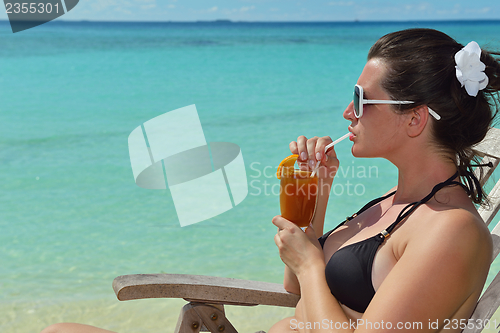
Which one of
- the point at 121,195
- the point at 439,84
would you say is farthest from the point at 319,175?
the point at 121,195

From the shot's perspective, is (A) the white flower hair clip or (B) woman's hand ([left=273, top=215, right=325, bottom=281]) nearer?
(A) the white flower hair clip

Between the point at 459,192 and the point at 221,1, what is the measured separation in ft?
179

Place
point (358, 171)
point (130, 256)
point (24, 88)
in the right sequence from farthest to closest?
point (24, 88) < point (358, 171) < point (130, 256)

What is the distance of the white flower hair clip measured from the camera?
4.65 ft

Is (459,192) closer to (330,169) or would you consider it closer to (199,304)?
(330,169)

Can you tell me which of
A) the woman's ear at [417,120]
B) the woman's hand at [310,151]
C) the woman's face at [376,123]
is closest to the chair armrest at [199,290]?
the woman's hand at [310,151]

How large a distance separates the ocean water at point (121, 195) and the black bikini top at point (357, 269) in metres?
0.75

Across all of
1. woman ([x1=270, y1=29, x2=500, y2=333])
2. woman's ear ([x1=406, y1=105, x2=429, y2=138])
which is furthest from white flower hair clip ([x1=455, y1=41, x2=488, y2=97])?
woman's ear ([x1=406, y1=105, x2=429, y2=138])

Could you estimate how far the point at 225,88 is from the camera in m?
14.7

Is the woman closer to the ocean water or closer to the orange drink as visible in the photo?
the orange drink

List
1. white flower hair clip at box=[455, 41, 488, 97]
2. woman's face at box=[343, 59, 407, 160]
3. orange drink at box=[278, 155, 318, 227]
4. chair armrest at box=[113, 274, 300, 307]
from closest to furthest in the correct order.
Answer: white flower hair clip at box=[455, 41, 488, 97]
woman's face at box=[343, 59, 407, 160]
chair armrest at box=[113, 274, 300, 307]
orange drink at box=[278, 155, 318, 227]

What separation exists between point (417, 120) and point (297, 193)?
524mm

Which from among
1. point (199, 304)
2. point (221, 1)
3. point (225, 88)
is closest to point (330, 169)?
point (199, 304)

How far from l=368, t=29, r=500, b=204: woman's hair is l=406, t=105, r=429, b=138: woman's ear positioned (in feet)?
0.07
